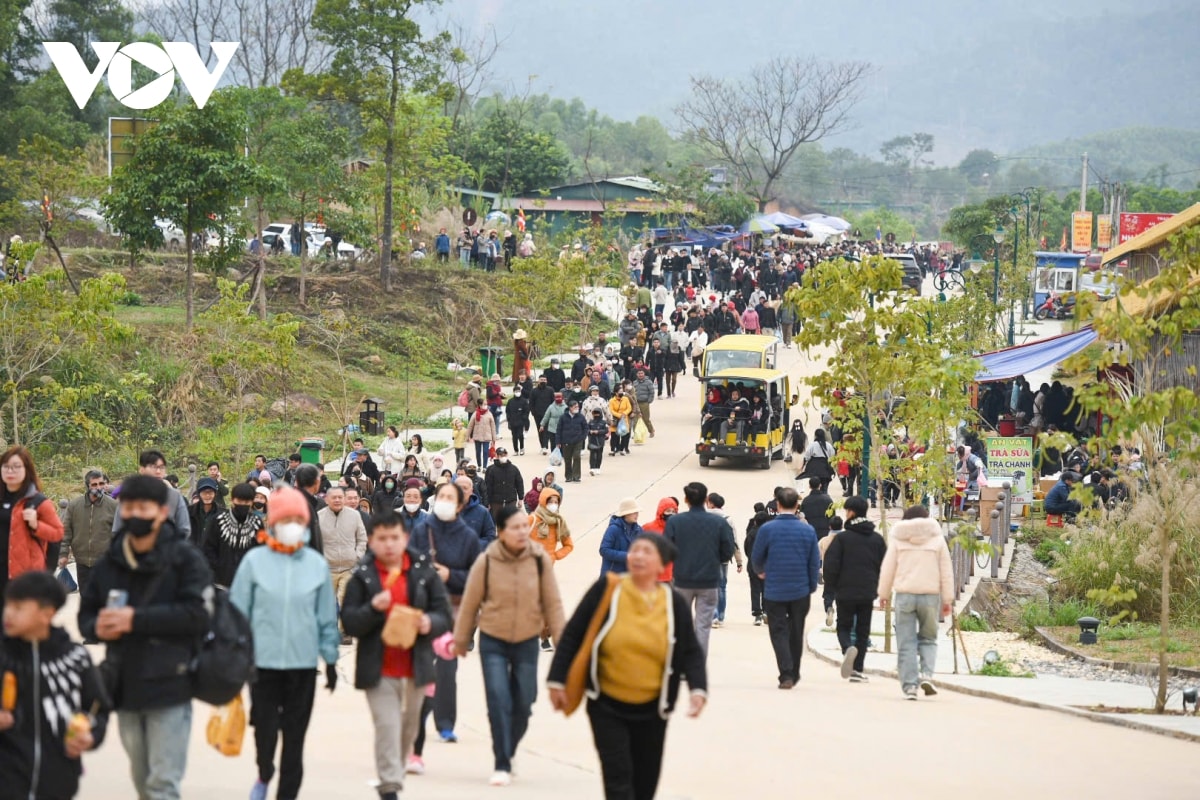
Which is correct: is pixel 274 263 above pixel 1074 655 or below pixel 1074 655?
above

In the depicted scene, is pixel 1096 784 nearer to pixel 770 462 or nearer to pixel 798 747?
pixel 798 747

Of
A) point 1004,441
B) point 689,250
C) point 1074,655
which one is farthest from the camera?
point 689,250

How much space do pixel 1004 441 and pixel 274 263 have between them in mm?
24162

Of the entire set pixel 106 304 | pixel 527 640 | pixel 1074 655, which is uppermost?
pixel 106 304

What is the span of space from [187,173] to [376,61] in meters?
11.2

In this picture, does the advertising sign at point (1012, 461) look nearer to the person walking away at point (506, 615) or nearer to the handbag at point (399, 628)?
the person walking away at point (506, 615)

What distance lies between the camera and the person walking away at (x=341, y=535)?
42.9 feet

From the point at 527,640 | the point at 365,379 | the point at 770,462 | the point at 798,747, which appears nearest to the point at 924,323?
the point at 798,747

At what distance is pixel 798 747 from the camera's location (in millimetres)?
10500

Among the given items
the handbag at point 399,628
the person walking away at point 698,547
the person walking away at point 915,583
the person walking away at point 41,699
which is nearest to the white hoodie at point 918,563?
the person walking away at point 915,583

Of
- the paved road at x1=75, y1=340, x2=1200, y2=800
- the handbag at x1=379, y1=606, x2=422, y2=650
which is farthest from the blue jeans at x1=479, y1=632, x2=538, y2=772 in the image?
the handbag at x1=379, y1=606, x2=422, y2=650

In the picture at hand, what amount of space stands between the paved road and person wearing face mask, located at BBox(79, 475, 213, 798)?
1.45m

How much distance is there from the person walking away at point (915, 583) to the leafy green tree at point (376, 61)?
104 feet

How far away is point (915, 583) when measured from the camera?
12430mm
